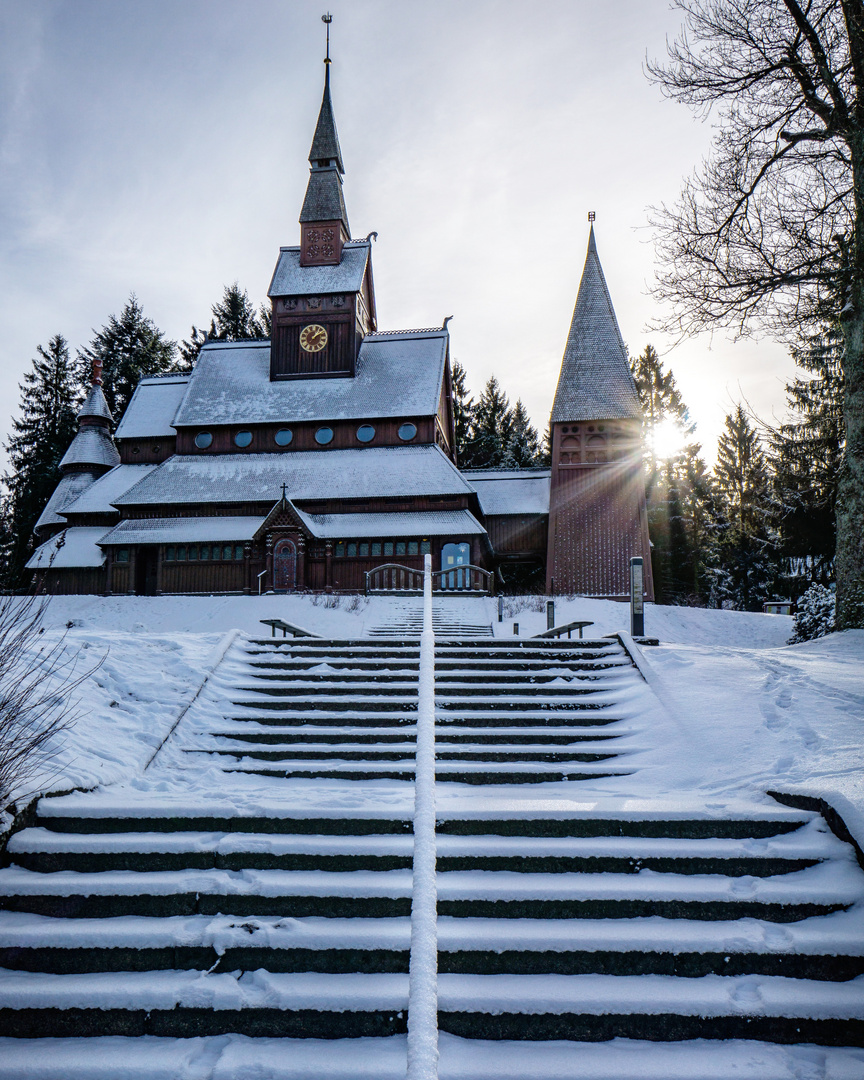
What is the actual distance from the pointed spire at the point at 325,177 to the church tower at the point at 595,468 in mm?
12730

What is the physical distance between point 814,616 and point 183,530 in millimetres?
21070

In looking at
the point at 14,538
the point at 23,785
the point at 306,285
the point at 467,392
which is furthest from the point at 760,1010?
the point at 467,392

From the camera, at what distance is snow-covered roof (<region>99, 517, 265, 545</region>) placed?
25.4 m

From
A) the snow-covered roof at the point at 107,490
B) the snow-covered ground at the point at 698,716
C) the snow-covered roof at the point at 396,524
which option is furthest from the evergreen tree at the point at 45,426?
the snow-covered ground at the point at 698,716

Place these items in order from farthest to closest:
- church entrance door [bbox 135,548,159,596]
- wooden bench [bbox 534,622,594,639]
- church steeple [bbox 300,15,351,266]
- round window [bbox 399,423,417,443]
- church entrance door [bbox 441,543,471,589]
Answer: church steeple [bbox 300,15,351,266]
round window [bbox 399,423,417,443]
church entrance door [bbox 135,548,159,596]
church entrance door [bbox 441,543,471,589]
wooden bench [bbox 534,622,594,639]

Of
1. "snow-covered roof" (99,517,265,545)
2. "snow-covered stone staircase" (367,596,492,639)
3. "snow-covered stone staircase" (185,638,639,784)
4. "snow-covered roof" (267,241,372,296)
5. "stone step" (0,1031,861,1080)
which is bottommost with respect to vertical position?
"stone step" (0,1031,861,1080)

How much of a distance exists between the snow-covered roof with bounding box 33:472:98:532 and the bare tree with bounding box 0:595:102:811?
28.1 meters

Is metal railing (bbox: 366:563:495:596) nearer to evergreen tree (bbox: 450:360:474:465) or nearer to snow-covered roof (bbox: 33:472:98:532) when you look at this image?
snow-covered roof (bbox: 33:472:98:532)

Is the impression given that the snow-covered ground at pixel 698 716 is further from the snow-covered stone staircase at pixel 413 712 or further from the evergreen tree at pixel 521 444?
the evergreen tree at pixel 521 444

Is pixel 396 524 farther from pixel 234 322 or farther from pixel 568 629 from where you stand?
pixel 234 322

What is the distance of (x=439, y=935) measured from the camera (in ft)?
12.0

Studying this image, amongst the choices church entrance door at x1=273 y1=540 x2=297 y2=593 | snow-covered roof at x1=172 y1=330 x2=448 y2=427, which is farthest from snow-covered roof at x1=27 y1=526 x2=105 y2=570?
church entrance door at x1=273 y1=540 x2=297 y2=593

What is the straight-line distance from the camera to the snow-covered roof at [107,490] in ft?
95.6

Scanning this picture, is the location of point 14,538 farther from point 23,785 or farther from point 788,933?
point 788,933
